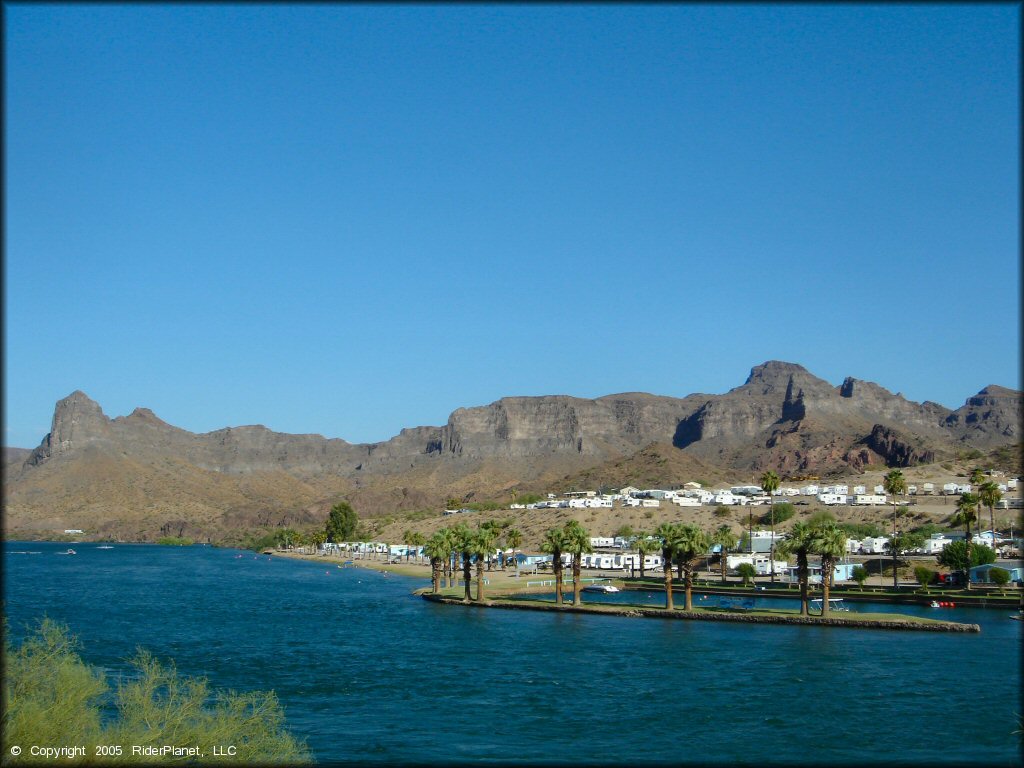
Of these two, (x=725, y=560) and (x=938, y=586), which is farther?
(x=725, y=560)

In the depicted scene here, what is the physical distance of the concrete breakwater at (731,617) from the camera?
182 ft

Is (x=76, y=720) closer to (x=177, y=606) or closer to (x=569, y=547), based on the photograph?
(x=569, y=547)

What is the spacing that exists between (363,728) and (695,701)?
1358cm

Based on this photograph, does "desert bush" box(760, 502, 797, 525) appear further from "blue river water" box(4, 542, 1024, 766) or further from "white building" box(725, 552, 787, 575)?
"blue river water" box(4, 542, 1024, 766)

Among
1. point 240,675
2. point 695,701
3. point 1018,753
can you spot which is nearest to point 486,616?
point 240,675

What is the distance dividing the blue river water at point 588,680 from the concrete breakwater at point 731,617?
4.33 feet

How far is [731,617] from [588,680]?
22608 mm

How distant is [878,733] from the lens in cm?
3325

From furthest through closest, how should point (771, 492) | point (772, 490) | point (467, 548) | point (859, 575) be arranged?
point (771, 492) → point (772, 490) → point (859, 575) → point (467, 548)

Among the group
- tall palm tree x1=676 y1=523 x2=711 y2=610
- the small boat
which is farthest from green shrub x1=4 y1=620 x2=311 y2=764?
the small boat

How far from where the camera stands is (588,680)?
140ft

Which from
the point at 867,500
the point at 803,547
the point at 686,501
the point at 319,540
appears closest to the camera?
the point at 803,547

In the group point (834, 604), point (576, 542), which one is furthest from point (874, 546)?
point (576, 542)

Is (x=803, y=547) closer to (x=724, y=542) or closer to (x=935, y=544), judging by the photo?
(x=724, y=542)
